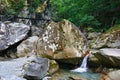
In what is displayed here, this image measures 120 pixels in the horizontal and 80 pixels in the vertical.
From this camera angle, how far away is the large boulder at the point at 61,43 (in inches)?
482

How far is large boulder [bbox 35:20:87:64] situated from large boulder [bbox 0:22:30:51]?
4.04 m

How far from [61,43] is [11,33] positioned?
5.98 metres

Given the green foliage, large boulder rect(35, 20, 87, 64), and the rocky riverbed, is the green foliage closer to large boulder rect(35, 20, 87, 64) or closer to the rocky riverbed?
the rocky riverbed

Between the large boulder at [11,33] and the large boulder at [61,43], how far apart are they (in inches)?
159

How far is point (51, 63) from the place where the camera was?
11516 millimetres

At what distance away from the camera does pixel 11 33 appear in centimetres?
1750

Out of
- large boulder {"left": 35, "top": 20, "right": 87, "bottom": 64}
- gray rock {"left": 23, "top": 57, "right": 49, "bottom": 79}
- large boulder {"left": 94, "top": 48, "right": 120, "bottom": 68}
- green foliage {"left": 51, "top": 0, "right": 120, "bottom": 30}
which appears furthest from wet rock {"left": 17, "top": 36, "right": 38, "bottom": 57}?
green foliage {"left": 51, "top": 0, "right": 120, "bottom": 30}

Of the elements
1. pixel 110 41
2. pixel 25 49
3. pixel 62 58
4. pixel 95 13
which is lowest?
pixel 25 49

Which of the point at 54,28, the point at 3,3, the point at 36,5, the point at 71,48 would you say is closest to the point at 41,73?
the point at 71,48

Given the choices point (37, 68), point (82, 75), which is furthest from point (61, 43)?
point (37, 68)

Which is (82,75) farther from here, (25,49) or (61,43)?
(25,49)

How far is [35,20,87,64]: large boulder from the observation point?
40.1 feet

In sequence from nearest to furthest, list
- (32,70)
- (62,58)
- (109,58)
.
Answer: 1. (32,70)
2. (109,58)
3. (62,58)

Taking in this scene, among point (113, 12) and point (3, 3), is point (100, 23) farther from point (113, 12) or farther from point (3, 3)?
point (3, 3)
